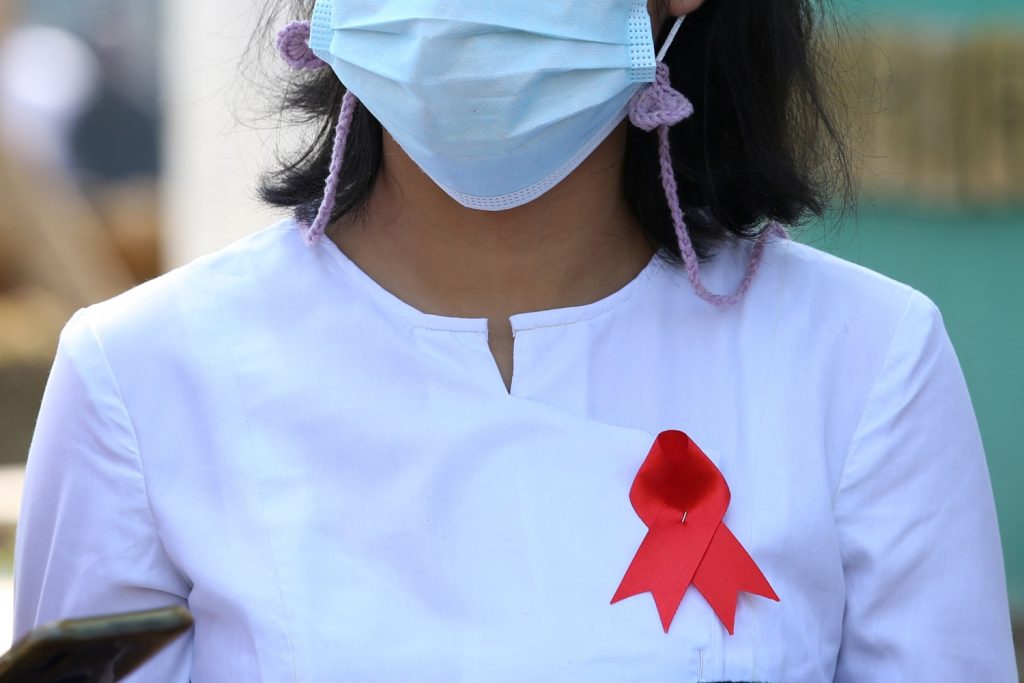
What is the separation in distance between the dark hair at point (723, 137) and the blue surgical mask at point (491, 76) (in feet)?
0.58

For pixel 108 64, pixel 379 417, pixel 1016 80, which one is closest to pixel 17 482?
pixel 1016 80

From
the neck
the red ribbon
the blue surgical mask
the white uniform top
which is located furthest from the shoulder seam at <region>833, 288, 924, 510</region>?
the blue surgical mask

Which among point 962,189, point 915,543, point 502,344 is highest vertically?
point 502,344

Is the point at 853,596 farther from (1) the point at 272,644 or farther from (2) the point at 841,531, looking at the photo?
(1) the point at 272,644

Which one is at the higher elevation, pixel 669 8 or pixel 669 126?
pixel 669 8

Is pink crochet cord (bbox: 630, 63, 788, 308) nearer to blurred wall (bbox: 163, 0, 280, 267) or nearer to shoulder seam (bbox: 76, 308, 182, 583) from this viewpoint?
shoulder seam (bbox: 76, 308, 182, 583)

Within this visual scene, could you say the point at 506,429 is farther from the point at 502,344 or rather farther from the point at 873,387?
the point at 873,387

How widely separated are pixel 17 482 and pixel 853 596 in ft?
15.5

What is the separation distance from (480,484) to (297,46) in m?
0.61

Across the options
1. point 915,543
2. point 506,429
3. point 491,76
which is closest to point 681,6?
point 491,76

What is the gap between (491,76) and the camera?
A: 176 centimetres

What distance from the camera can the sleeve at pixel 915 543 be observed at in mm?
1859

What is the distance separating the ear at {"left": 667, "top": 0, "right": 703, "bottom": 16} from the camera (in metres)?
1.97

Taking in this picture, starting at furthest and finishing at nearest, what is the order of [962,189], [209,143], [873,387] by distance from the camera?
[209,143], [962,189], [873,387]
